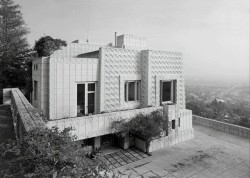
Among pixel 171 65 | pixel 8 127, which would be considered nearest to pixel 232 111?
pixel 171 65

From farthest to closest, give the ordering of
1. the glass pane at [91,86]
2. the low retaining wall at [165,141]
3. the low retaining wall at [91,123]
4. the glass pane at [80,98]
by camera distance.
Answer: the low retaining wall at [165,141], the glass pane at [91,86], the glass pane at [80,98], the low retaining wall at [91,123]

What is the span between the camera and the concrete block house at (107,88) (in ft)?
32.5

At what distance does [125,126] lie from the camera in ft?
35.3

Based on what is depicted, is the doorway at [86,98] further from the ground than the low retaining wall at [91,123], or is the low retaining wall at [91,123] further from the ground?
the doorway at [86,98]

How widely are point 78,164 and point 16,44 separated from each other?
23788 millimetres

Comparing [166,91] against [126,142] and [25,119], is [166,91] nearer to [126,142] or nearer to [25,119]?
[126,142]

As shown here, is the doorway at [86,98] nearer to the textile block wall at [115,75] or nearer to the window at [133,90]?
the textile block wall at [115,75]

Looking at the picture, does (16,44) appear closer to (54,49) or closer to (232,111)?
(54,49)

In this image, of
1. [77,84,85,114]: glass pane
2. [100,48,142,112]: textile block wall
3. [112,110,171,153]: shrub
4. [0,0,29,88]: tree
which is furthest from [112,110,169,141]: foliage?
[0,0,29,88]: tree

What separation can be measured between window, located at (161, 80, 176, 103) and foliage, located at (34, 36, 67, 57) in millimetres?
8896

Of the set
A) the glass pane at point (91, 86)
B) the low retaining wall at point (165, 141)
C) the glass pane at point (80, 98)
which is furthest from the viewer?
the low retaining wall at point (165, 141)

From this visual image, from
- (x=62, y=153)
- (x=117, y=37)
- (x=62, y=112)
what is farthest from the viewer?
(x=117, y=37)

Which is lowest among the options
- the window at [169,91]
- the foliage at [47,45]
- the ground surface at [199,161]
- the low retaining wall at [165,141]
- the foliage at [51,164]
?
the ground surface at [199,161]

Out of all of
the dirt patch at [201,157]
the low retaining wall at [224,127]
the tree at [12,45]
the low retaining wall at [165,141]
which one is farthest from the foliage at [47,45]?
the low retaining wall at [224,127]
